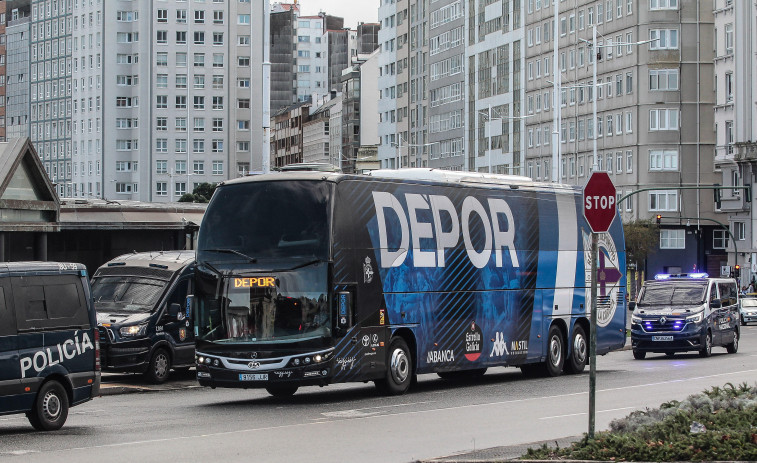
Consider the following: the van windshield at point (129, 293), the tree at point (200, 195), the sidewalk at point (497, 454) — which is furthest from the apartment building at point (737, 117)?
the sidewalk at point (497, 454)

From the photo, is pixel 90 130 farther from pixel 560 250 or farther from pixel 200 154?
pixel 560 250

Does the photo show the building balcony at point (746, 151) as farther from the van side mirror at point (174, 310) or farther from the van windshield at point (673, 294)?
the van side mirror at point (174, 310)

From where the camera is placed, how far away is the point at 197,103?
173 metres

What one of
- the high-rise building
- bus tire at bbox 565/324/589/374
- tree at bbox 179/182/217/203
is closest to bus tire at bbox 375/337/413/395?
bus tire at bbox 565/324/589/374

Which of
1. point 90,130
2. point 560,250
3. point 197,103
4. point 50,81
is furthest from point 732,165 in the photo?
point 50,81

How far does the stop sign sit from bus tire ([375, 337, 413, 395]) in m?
9.53

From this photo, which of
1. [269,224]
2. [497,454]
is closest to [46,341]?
[269,224]

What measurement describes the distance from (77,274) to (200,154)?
Answer: 155933mm

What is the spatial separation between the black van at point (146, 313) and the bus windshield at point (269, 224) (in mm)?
4831

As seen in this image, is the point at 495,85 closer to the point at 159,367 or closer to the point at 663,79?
the point at 663,79

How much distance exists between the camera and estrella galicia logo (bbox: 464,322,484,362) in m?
26.0

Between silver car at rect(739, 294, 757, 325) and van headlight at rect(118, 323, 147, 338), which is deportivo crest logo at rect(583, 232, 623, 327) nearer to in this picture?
van headlight at rect(118, 323, 147, 338)

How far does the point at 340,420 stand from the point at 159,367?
897 centimetres

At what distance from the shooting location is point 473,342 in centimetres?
2622
